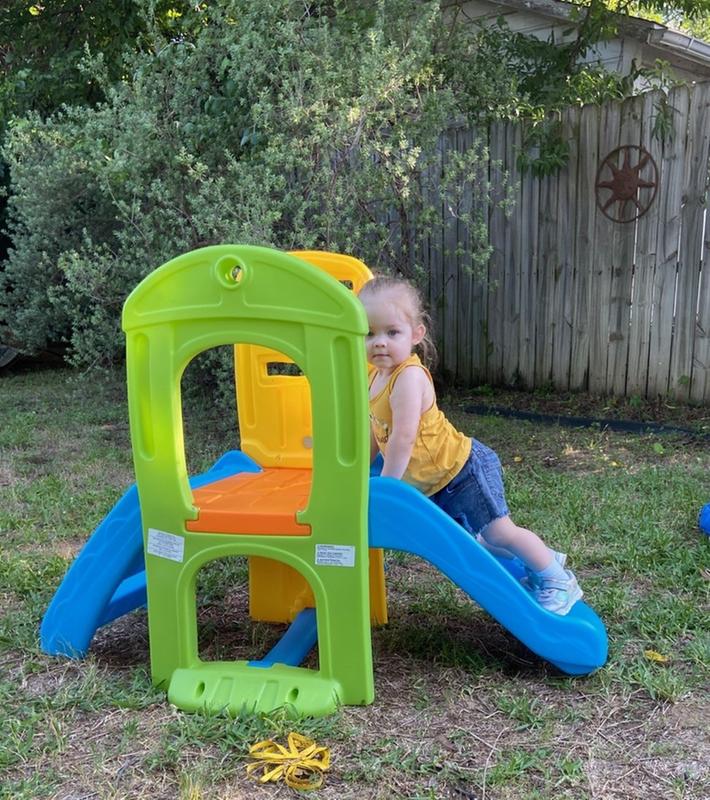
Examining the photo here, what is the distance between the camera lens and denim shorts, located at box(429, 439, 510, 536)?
260 centimetres

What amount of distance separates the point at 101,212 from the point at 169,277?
500cm

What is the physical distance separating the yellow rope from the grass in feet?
0.12

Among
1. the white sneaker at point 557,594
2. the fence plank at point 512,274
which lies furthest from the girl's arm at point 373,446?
the fence plank at point 512,274

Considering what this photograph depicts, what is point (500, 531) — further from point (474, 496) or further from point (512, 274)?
point (512, 274)

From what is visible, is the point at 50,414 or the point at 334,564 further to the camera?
the point at 50,414

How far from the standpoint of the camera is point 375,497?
225 centimetres

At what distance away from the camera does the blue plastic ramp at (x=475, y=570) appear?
2.25 m

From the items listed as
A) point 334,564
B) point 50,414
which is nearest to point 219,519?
point 334,564

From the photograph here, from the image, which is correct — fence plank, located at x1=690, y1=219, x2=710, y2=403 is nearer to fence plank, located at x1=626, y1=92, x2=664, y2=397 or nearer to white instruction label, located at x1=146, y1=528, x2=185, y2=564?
fence plank, located at x1=626, y1=92, x2=664, y2=397

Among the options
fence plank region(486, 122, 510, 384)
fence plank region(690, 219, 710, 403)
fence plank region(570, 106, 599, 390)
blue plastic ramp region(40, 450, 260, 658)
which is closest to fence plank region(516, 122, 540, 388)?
fence plank region(486, 122, 510, 384)

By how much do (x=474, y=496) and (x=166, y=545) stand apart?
95 centimetres

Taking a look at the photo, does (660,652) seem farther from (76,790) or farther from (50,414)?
(50,414)

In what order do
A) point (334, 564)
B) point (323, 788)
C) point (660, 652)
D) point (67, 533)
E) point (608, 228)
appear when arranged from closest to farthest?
point (323, 788)
point (334, 564)
point (660, 652)
point (67, 533)
point (608, 228)

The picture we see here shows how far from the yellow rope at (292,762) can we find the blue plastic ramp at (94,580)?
2.39ft
